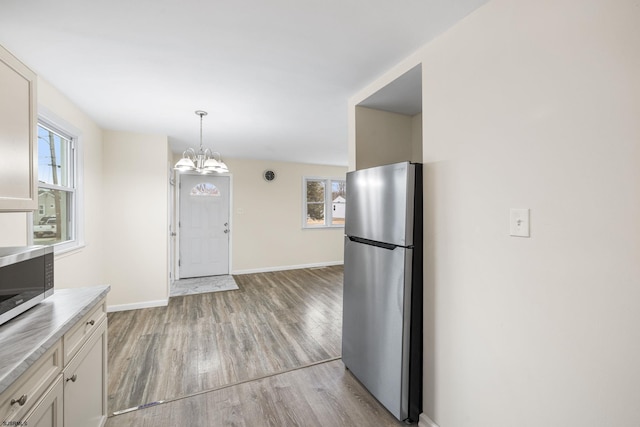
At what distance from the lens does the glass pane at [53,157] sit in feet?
7.63

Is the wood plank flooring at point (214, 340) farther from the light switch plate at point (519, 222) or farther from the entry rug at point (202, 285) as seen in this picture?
the light switch plate at point (519, 222)

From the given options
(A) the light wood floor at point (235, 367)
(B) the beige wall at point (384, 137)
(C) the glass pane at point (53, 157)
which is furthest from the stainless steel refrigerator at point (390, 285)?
(C) the glass pane at point (53, 157)

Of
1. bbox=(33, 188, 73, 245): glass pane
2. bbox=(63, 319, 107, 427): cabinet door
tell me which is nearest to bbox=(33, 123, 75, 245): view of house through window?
bbox=(33, 188, 73, 245): glass pane

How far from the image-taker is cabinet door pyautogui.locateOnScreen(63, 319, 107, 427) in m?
1.20

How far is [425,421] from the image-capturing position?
1.68 m

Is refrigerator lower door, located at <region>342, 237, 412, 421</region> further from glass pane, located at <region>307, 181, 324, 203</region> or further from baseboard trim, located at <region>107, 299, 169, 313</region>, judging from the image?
glass pane, located at <region>307, 181, 324, 203</region>

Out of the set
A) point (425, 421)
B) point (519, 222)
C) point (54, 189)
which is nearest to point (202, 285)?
point (54, 189)

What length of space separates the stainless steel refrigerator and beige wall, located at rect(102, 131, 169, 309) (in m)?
2.86

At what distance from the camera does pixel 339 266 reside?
6270mm

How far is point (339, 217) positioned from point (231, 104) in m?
4.28

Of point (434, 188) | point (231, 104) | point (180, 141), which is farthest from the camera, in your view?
point (180, 141)

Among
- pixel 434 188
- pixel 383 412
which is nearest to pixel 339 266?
pixel 383 412

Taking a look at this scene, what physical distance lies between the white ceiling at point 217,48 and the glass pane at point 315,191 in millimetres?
3296

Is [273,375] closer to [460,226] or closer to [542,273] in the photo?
[460,226]
